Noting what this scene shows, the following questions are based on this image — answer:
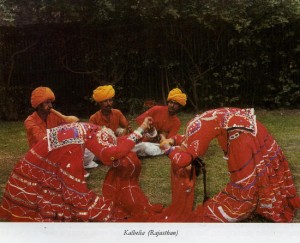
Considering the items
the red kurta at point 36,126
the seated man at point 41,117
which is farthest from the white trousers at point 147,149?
the red kurta at point 36,126

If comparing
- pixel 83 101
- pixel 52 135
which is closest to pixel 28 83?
pixel 83 101

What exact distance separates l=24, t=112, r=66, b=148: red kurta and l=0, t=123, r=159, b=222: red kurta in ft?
2.67

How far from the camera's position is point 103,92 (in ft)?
16.5

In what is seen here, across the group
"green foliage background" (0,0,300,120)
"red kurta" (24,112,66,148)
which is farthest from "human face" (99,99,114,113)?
"green foliage background" (0,0,300,120)

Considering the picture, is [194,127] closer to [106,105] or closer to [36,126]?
[36,126]

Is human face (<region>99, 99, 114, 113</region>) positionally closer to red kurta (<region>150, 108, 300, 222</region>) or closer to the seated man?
the seated man

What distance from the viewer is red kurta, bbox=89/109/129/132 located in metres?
5.52

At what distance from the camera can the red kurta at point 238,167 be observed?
355cm

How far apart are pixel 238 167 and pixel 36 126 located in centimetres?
192

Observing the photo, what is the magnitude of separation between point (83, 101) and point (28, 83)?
30.9 inches

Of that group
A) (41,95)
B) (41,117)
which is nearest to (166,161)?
(41,117)

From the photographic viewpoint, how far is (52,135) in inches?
141

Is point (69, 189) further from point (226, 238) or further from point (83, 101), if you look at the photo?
point (83, 101)

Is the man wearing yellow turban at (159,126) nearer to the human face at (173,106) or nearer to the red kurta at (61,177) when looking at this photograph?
the human face at (173,106)
